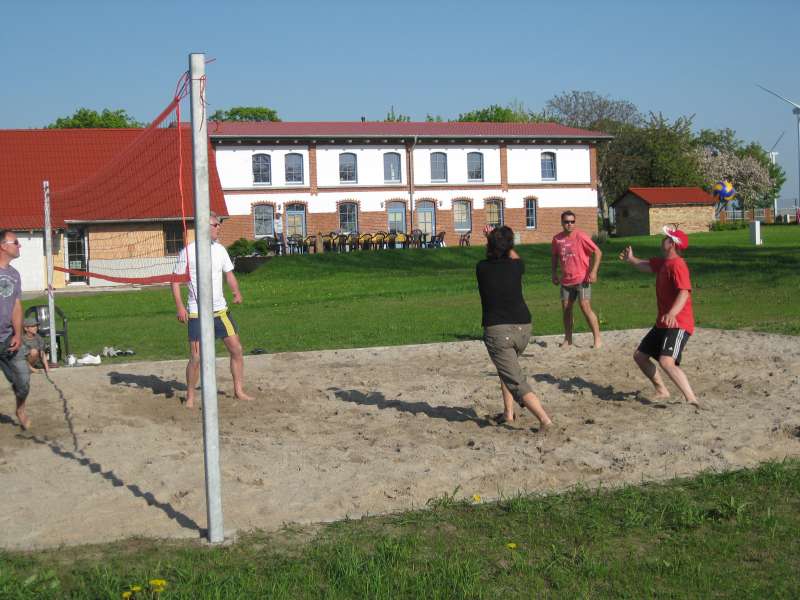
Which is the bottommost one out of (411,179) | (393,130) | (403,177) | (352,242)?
(352,242)

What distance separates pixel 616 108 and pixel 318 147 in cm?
4301

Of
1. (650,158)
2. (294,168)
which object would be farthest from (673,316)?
(650,158)

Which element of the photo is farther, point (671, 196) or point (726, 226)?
point (726, 226)

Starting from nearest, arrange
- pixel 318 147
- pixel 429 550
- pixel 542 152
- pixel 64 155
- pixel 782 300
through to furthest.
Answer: pixel 429 550
pixel 782 300
pixel 64 155
pixel 318 147
pixel 542 152

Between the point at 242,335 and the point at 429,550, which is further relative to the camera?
the point at 242,335

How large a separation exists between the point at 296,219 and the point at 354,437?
48692 mm

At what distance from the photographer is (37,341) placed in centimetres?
1052

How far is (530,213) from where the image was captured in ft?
199

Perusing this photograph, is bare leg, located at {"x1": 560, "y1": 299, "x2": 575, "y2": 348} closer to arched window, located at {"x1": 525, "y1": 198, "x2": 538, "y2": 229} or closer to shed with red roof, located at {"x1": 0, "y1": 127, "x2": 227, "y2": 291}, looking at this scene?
shed with red roof, located at {"x1": 0, "y1": 127, "x2": 227, "y2": 291}

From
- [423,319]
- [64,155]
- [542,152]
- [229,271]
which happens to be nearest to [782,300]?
[423,319]

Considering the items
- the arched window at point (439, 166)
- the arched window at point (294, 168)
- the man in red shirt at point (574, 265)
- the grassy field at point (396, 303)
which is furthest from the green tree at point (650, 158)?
the man in red shirt at point (574, 265)

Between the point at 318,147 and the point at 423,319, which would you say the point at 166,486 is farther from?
the point at 318,147

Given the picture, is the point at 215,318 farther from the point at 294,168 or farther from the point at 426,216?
the point at 426,216

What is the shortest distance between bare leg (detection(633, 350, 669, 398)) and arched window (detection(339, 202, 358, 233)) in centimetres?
4790
